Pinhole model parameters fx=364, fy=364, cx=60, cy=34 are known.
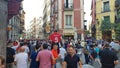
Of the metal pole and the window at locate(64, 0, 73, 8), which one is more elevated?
the window at locate(64, 0, 73, 8)

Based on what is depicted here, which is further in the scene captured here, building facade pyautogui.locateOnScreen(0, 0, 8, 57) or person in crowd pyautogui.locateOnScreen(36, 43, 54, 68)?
building facade pyautogui.locateOnScreen(0, 0, 8, 57)

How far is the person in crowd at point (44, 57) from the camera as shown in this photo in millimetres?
11445

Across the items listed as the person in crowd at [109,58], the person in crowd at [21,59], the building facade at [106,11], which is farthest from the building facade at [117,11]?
the person in crowd at [109,58]

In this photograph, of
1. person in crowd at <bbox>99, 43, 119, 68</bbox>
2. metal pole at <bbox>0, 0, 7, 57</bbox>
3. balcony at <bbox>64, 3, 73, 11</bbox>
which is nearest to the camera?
person in crowd at <bbox>99, 43, 119, 68</bbox>

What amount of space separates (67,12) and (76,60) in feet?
154

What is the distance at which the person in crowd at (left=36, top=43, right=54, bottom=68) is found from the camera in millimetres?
11445

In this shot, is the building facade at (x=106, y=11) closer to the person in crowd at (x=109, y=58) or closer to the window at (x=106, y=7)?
the window at (x=106, y=7)

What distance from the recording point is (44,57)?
1145cm

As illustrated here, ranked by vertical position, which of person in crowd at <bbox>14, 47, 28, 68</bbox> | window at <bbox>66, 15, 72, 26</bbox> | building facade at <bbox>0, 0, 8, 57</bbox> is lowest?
person in crowd at <bbox>14, 47, 28, 68</bbox>

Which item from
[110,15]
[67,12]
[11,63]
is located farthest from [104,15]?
[11,63]

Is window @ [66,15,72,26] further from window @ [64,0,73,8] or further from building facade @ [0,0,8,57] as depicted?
building facade @ [0,0,8,57]

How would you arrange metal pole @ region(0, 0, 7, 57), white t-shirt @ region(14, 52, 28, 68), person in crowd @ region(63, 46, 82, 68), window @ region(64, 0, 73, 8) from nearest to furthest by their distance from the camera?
1. person in crowd @ region(63, 46, 82, 68)
2. white t-shirt @ region(14, 52, 28, 68)
3. metal pole @ region(0, 0, 7, 57)
4. window @ region(64, 0, 73, 8)

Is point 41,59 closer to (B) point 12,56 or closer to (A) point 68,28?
(B) point 12,56

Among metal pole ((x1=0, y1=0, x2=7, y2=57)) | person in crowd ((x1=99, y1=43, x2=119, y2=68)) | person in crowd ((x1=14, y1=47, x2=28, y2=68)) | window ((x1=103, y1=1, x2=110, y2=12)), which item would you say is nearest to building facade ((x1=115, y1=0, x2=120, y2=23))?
window ((x1=103, y1=1, x2=110, y2=12))
